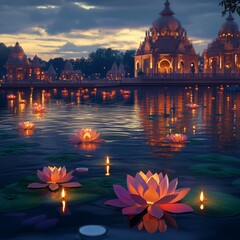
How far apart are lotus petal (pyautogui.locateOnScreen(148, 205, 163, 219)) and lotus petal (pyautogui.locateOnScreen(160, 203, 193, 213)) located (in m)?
0.13

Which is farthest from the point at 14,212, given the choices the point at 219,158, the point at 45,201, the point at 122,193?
the point at 219,158

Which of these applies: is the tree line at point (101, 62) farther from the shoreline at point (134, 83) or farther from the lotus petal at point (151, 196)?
the lotus petal at point (151, 196)

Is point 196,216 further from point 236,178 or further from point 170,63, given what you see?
point 170,63

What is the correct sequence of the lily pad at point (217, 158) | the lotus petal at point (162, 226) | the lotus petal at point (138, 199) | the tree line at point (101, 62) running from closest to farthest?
the lotus petal at point (162, 226) → the lotus petal at point (138, 199) → the lily pad at point (217, 158) → the tree line at point (101, 62)

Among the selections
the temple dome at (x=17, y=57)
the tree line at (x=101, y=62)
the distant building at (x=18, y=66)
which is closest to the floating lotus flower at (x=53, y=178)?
the distant building at (x=18, y=66)

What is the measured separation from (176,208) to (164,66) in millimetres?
94417

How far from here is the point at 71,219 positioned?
541 cm

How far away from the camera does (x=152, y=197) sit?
544 centimetres

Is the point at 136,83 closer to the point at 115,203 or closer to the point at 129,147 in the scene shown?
the point at 129,147

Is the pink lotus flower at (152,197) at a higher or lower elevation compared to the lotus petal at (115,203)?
higher

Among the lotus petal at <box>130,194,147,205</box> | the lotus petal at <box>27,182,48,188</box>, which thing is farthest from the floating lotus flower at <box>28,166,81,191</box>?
the lotus petal at <box>130,194,147,205</box>

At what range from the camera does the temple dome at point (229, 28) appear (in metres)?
105

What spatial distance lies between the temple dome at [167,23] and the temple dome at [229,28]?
39.8 feet

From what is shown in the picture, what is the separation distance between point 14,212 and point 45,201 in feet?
1.92
